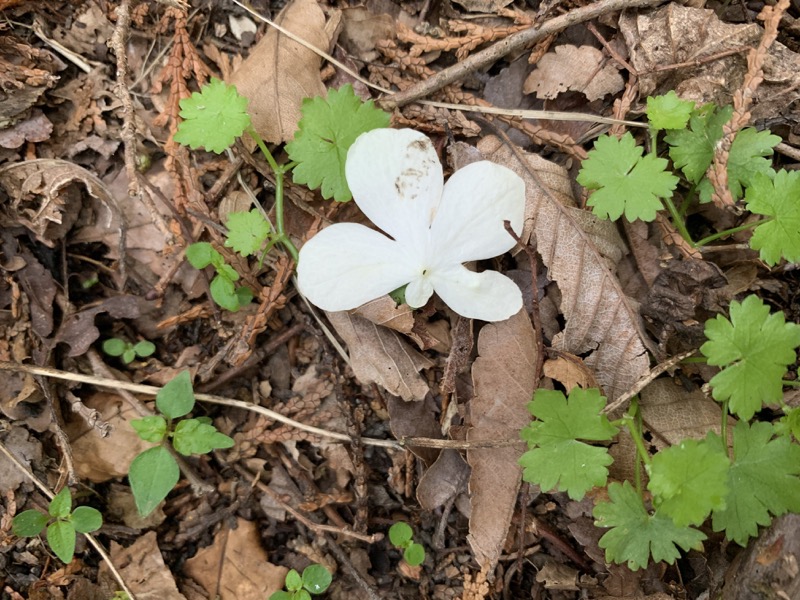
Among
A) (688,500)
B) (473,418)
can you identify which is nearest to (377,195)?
(473,418)

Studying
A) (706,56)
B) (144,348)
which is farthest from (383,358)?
(706,56)

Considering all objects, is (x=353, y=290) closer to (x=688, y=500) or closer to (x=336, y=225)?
(x=336, y=225)

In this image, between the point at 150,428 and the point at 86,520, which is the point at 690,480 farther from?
the point at 86,520

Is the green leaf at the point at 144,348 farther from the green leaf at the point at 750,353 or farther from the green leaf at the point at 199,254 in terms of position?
the green leaf at the point at 750,353

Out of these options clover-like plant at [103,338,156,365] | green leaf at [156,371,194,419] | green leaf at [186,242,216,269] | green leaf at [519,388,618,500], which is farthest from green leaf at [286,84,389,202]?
green leaf at [519,388,618,500]

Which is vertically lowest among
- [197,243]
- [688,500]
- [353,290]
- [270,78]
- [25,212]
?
[688,500]

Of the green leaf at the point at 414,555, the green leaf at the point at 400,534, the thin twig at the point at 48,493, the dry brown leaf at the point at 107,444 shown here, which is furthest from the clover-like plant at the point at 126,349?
the green leaf at the point at 414,555
